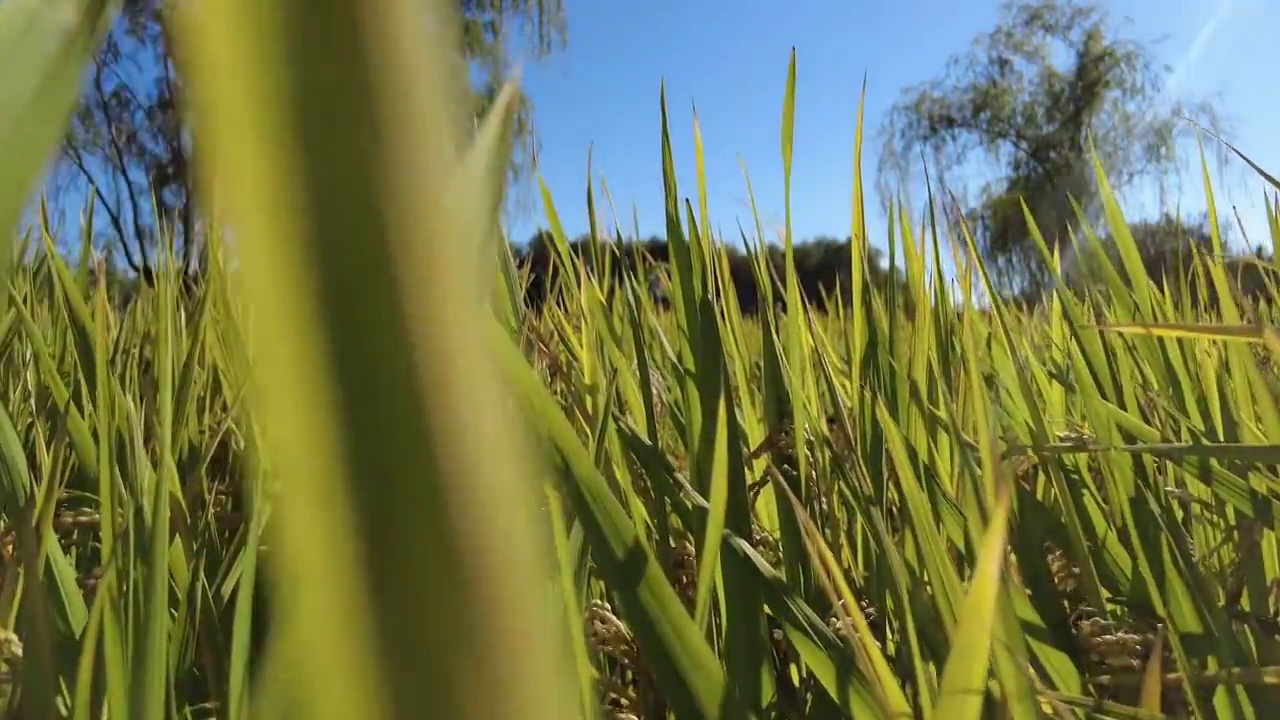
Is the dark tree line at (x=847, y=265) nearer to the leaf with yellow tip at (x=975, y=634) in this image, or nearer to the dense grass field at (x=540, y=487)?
the dense grass field at (x=540, y=487)

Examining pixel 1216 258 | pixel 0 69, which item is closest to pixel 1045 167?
pixel 1216 258

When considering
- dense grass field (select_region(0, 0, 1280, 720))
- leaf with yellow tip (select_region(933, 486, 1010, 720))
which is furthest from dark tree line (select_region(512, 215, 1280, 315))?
leaf with yellow tip (select_region(933, 486, 1010, 720))

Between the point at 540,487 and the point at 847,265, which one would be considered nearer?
the point at 540,487

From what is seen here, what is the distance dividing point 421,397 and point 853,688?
0.74ft

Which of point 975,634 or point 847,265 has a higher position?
point 847,265

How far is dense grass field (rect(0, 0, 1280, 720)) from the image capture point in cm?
5

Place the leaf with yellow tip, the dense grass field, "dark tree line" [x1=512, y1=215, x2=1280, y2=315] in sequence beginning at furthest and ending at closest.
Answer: "dark tree line" [x1=512, y1=215, x2=1280, y2=315], the leaf with yellow tip, the dense grass field

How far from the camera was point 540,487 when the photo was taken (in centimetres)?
5

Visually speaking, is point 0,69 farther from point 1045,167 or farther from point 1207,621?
point 1045,167

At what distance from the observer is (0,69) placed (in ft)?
0.24

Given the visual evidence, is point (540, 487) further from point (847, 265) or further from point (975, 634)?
point (847, 265)

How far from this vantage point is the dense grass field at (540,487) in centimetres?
5

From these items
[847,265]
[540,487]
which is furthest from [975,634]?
[847,265]

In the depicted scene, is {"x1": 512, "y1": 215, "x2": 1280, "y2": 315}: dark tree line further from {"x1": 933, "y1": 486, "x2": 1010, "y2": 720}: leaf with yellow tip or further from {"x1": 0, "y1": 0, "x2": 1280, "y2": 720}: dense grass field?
{"x1": 933, "y1": 486, "x2": 1010, "y2": 720}: leaf with yellow tip
